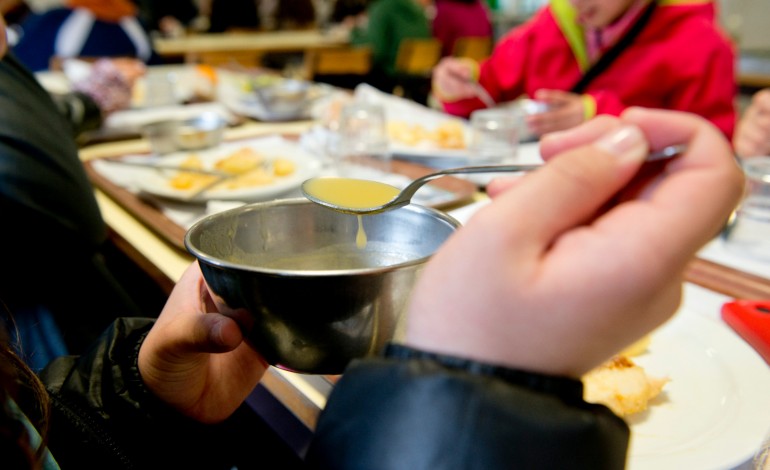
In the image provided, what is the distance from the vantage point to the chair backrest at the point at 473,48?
171 inches

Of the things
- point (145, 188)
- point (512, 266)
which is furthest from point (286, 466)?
point (512, 266)

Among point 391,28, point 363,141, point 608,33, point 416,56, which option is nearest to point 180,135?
point 363,141

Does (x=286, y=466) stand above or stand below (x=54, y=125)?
below

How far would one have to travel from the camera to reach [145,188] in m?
1.10

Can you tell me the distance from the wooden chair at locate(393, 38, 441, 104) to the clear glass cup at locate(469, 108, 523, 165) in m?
2.84

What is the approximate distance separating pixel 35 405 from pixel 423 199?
0.73m

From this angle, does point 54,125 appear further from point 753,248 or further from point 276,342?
point 753,248

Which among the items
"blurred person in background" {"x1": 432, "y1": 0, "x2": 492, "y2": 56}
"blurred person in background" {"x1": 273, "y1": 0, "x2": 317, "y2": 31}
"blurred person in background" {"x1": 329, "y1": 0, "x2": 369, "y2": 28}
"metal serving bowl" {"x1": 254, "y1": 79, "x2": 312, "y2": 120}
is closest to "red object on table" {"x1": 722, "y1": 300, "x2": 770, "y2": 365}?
"metal serving bowl" {"x1": 254, "y1": 79, "x2": 312, "y2": 120}

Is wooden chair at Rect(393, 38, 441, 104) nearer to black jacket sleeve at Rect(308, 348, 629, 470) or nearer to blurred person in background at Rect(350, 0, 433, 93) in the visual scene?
blurred person in background at Rect(350, 0, 433, 93)

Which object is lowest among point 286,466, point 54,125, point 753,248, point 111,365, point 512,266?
point 286,466

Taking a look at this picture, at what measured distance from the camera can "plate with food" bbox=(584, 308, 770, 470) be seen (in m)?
0.48

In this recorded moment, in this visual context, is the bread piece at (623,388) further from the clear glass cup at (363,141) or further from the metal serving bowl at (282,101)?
the metal serving bowl at (282,101)

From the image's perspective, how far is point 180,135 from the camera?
4.65ft

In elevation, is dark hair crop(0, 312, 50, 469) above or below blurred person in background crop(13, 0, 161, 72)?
above
